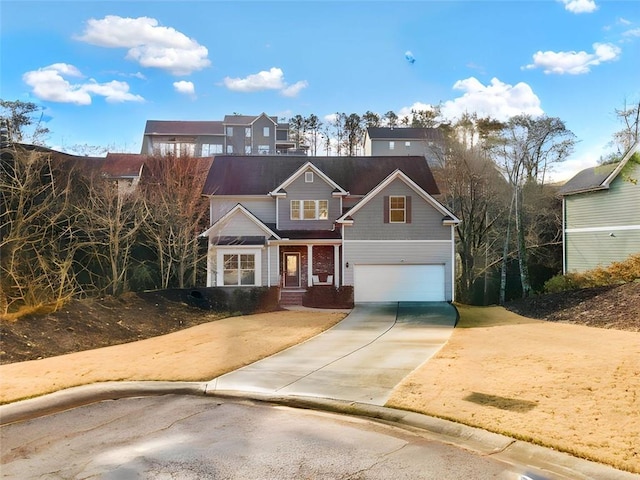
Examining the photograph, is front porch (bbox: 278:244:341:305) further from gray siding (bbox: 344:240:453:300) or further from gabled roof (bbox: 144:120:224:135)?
gabled roof (bbox: 144:120:224:135)

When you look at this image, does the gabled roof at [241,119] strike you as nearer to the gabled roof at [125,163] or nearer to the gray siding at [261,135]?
the gray siding at [261,135]

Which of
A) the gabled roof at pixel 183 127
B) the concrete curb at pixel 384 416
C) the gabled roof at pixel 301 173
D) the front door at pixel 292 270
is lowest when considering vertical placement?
the concrete curb at pixel 384 416

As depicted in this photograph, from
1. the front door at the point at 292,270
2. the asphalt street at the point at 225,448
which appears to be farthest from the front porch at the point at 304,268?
the asphalt street at the point at 225,448

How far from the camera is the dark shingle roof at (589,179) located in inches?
1049

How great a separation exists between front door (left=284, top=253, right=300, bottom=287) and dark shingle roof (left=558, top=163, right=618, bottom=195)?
51.9 feet

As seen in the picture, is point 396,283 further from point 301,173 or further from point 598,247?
point 598,247

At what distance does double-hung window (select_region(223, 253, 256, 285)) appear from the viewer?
2373 cm

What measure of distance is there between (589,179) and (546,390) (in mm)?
23323

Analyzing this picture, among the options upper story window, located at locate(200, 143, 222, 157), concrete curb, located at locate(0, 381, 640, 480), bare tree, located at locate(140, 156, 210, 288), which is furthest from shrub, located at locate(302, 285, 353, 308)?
upper story window, located at locate(200, 143, 222, 157)

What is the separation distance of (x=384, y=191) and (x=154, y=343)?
1297 cm

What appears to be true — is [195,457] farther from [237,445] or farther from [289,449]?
[289,449]

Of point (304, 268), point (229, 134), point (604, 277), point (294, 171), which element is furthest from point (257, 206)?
point (229, 134)

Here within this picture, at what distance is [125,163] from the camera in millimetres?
41094

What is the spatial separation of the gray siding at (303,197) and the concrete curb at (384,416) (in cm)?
1677
